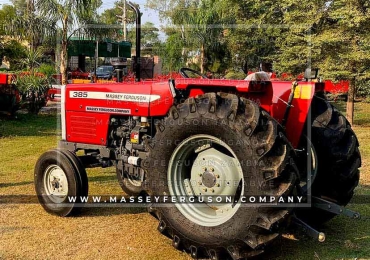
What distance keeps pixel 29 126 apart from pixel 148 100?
834 cm

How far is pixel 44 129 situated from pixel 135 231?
306 inches

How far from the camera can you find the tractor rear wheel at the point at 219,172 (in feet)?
11.4

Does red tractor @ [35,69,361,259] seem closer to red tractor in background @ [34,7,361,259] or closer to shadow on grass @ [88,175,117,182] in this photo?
red tractor in background @ [34,7,361,259]

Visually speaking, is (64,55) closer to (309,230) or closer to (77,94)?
(77,94)

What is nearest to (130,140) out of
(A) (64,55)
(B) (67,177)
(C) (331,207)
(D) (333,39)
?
(B) (67,177)

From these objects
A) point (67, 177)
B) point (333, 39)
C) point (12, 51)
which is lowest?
point (67, 177)

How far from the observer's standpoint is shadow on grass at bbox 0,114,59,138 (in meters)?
10.9

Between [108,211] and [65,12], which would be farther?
[65,12]

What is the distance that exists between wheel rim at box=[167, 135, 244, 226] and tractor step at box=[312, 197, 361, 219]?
878mm

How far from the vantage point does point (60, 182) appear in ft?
16.7

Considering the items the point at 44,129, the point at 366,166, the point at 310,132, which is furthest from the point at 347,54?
the point at 310,132

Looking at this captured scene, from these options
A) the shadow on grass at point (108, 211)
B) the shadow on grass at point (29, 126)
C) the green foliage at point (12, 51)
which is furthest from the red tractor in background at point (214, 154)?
the green foliage at point (12, 51)

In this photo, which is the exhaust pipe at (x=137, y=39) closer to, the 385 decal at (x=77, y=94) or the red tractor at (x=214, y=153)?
the red tractor at (x=214, y=153)

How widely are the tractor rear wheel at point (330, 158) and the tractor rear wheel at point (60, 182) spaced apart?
2395mm
